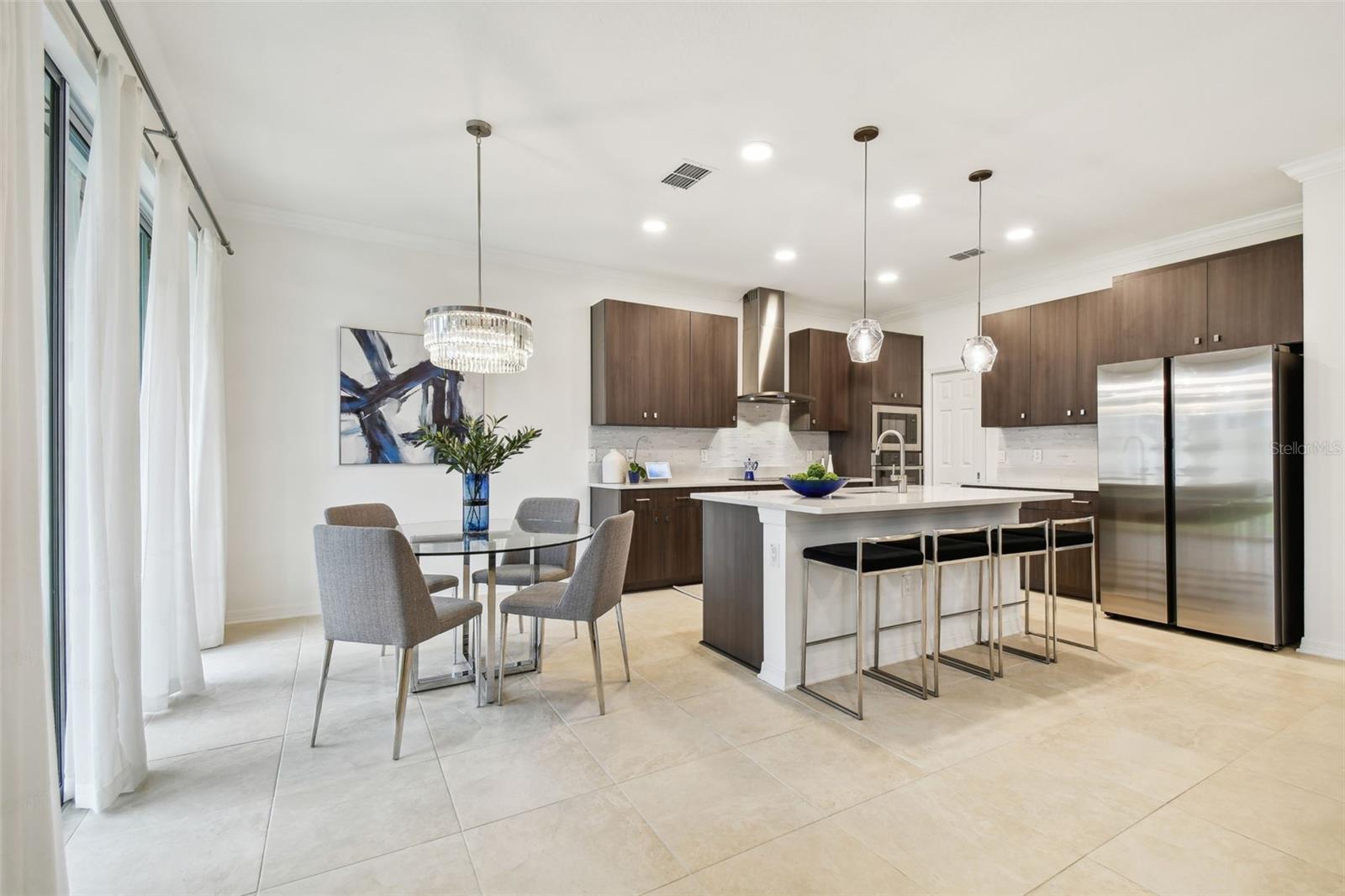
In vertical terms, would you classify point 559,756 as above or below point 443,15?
below

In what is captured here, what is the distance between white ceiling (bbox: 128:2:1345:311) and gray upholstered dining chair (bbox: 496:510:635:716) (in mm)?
1975

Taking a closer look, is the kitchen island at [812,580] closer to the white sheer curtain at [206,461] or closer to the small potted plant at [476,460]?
the small potted plant at [476,460]

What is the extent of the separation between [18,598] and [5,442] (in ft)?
1.12

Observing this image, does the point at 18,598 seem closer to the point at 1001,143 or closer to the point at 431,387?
the point at 431,387

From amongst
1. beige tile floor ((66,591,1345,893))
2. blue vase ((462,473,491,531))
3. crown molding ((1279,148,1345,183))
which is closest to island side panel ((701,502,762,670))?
beige tile floor ((66,591,1345,893))

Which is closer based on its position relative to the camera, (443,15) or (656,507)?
(443,15)

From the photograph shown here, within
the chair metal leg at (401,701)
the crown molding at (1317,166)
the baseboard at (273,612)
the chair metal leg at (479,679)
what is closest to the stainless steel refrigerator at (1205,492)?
the crown molding at (1317,166)

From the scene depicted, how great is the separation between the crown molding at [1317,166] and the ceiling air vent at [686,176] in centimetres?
→ 330

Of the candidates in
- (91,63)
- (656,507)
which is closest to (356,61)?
(91,63)

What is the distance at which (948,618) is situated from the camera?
3.65m

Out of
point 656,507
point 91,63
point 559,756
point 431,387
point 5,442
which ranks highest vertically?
point 91,63

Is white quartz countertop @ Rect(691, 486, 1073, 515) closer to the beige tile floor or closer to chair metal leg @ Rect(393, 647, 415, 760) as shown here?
the beige tile floor

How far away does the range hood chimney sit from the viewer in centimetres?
607

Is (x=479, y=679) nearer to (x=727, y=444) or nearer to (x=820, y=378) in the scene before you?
(x=727, y=444)
